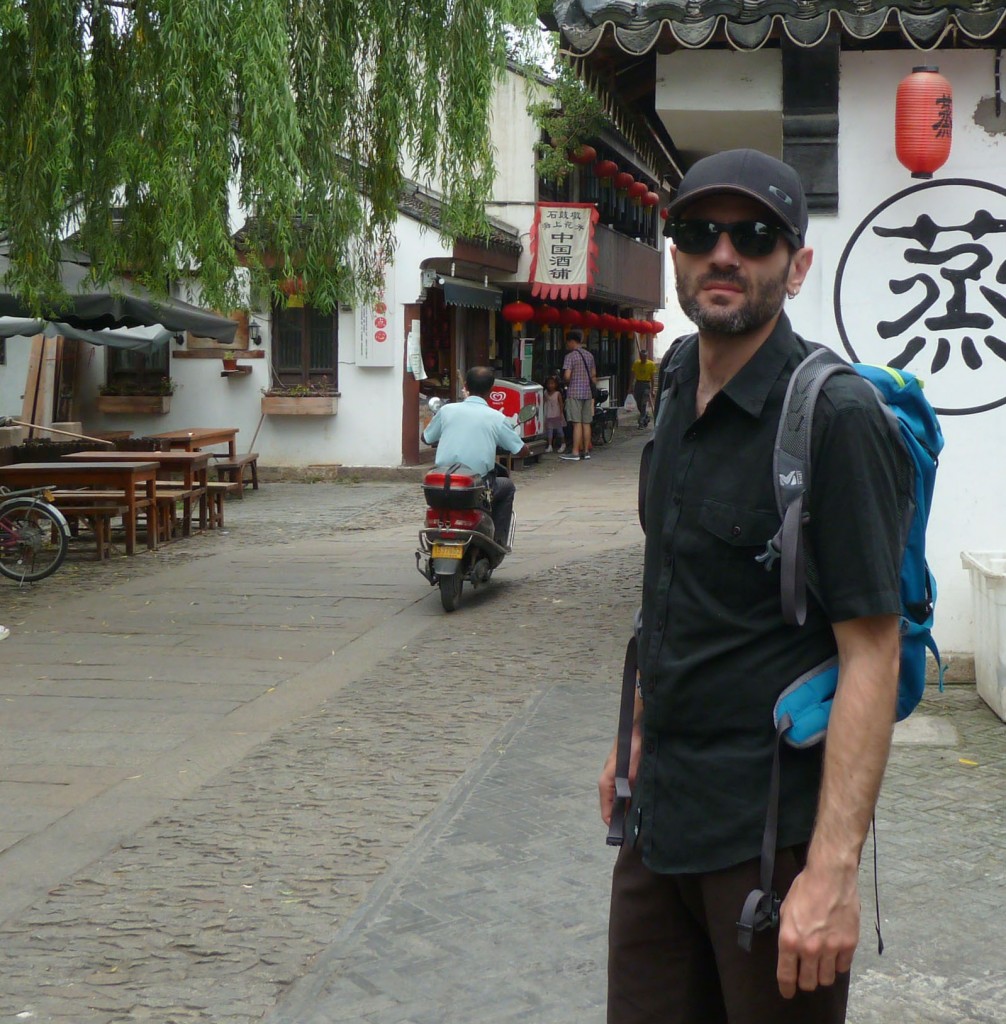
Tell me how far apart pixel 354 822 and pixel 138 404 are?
15.7m

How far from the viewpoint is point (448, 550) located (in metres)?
10.1

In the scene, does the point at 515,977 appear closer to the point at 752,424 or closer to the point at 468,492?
the point at 752,424

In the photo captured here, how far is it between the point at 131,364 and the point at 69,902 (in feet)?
54.8

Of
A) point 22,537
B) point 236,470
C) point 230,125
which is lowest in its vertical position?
point 22,537

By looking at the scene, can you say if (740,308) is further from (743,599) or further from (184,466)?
(184,466)

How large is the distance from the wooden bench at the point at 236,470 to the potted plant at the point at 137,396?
1944mm

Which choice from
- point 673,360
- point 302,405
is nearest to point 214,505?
point 302,405

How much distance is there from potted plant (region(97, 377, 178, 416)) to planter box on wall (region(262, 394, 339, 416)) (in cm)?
149

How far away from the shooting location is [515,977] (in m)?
3.95

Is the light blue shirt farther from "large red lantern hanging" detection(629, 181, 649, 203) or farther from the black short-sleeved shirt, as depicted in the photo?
"large red lantern hanging" detection(629, 181, 649, 203)

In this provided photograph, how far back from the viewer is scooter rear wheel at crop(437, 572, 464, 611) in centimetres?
1001

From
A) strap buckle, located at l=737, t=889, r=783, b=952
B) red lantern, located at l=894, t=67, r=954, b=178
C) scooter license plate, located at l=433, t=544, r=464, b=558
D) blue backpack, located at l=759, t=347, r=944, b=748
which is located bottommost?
scooter license plate, located at l=433, t=544, r=464, b=558

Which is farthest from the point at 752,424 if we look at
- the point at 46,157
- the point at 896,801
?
the point at 46,157

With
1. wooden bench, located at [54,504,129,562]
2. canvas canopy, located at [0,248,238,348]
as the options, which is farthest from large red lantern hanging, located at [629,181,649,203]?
wooden bench, located at [54,504,129,562]
